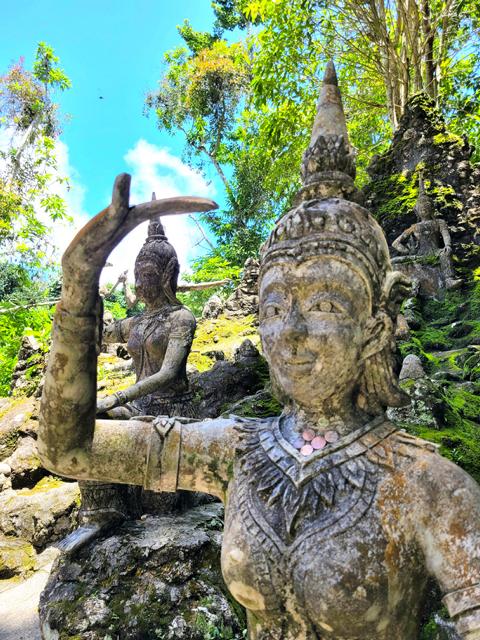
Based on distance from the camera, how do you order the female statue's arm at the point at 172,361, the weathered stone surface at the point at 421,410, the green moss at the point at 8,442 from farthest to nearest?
the green moss at the point at 8,442, the weathered stone surface at the point at 421,410, the female statue's arm at the point at 172,361

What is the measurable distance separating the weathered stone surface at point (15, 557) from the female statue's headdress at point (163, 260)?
3.36 m

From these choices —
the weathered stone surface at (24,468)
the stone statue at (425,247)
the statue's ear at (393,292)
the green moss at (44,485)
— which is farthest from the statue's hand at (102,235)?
the stone statue at (425,247)

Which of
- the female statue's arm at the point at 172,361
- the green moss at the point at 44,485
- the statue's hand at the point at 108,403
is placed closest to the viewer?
the statue's hand at the point at 108,403

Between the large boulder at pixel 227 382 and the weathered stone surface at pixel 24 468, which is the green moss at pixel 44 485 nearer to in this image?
the weathered stone surface at pixel 24 468

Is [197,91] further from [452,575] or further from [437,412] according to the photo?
[452,575]

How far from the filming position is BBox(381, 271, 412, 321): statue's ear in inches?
77.9

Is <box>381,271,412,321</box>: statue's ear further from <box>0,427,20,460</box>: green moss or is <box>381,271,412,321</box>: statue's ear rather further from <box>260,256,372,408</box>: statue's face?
<box>0,427,20,460</box>: green moss

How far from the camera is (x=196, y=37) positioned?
24672 millimetres

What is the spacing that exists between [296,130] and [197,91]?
10651mm

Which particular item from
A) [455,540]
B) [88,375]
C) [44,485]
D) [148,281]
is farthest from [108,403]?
[44,485]

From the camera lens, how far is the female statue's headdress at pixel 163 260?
15.4 ft

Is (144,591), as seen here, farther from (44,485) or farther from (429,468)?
(44,485)

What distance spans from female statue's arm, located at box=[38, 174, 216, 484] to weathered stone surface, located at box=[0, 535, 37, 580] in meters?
4.25

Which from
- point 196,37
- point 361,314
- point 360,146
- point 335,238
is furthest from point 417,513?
point 196,37
